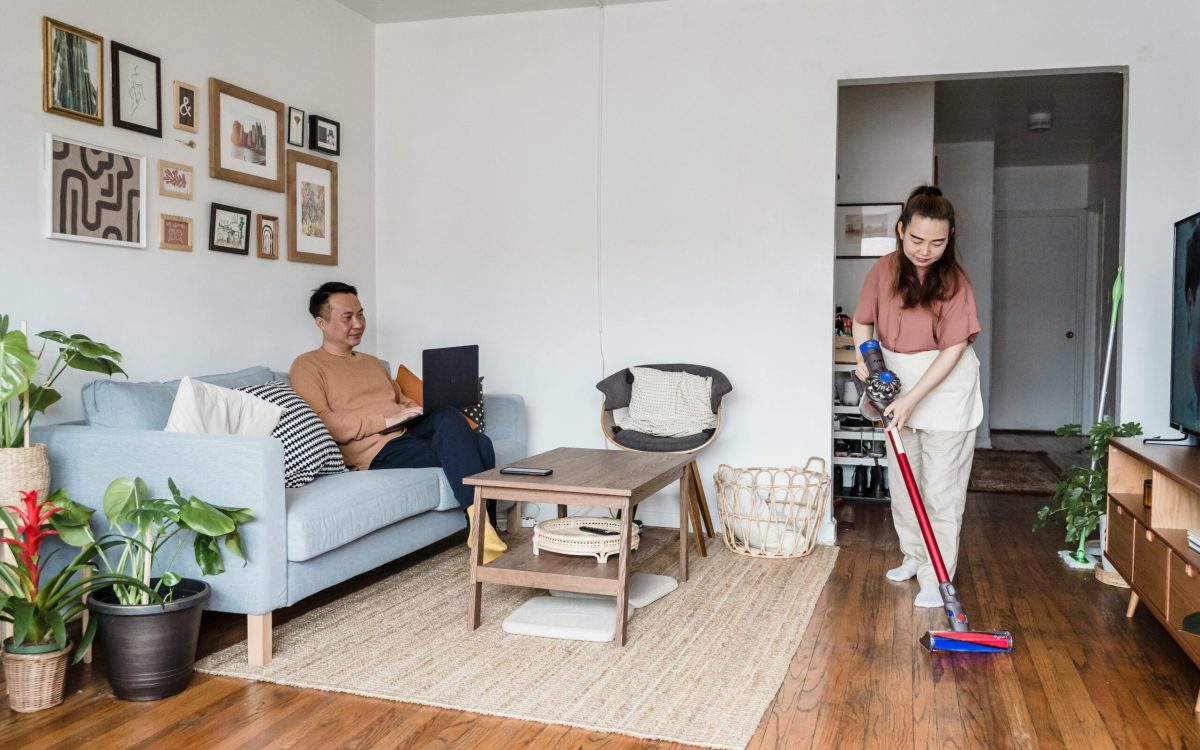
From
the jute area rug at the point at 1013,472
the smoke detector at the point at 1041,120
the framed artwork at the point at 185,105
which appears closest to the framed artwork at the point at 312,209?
the framed artwork at the point at 185,105

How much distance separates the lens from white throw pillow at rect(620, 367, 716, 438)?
171 inches

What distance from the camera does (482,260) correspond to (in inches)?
196

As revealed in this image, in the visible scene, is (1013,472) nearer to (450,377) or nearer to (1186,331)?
(1186,331)

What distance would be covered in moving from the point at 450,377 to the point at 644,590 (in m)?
1.13

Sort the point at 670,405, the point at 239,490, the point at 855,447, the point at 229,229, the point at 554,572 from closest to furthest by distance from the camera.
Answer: the point at 239,490 → the point at 554,572 → the point at 229,229 → the point at 670,405 → the point at 855,447

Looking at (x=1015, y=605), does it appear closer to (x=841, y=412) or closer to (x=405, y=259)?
(x=841, y=412)

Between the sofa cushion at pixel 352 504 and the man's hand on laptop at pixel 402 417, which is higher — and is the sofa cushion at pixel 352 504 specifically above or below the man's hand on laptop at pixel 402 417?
below

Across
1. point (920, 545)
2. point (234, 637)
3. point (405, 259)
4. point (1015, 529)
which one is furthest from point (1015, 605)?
point (405, 259)

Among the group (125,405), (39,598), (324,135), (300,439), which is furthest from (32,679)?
(324,135)

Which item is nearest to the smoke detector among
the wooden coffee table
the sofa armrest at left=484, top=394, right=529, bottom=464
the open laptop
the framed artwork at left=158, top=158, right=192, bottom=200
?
the sofa armrest at left=484, top=394, right=529, bottom=464

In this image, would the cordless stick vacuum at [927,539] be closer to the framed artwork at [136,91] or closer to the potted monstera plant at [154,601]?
the potted monstera plant at [154,601]

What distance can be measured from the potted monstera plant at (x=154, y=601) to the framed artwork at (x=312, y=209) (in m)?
2.00

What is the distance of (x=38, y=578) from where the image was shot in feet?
8.30

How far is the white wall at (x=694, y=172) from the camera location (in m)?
4.06
